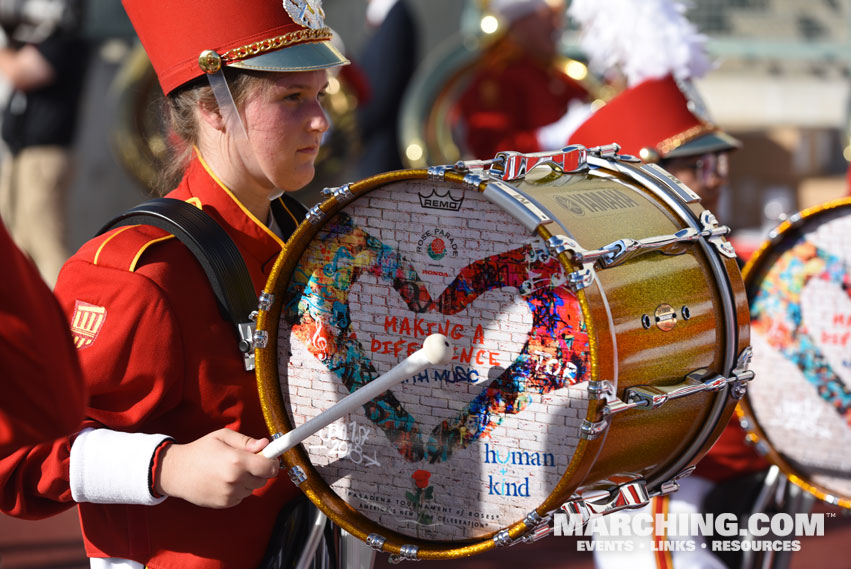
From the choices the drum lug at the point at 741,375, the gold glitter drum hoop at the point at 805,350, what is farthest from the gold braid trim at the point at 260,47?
the gold glitter drum hoop at the point at 805,350

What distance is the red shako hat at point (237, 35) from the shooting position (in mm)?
1968

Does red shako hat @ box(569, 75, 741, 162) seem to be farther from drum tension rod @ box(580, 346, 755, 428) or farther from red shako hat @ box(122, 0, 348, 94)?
red shako hat @ box(122, 0, 348, 94)

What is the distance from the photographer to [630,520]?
9.95ft

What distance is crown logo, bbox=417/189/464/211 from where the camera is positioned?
6.01 ft

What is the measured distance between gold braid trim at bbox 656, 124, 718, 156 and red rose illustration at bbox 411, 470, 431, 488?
63.2 inches

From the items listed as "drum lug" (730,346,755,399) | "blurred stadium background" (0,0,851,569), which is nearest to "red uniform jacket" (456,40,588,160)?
"blurred stadium background" (0,0,851,569)

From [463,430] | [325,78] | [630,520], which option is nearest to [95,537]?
[463,430]

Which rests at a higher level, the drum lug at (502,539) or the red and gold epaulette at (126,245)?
the red and gold epaulette at (126,245)

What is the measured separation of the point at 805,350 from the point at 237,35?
1514 millimetres

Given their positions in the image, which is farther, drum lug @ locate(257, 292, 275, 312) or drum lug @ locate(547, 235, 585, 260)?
drum lug @ locate(257, 292, 275, 312)

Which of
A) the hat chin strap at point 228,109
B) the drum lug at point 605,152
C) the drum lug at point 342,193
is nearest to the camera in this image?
the drum lug at point 342,193

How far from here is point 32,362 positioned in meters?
1.35

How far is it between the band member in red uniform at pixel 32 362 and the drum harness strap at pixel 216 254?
1.73 ft

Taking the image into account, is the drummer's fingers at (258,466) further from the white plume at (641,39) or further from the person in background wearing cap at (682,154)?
the white plume at (641,39)
